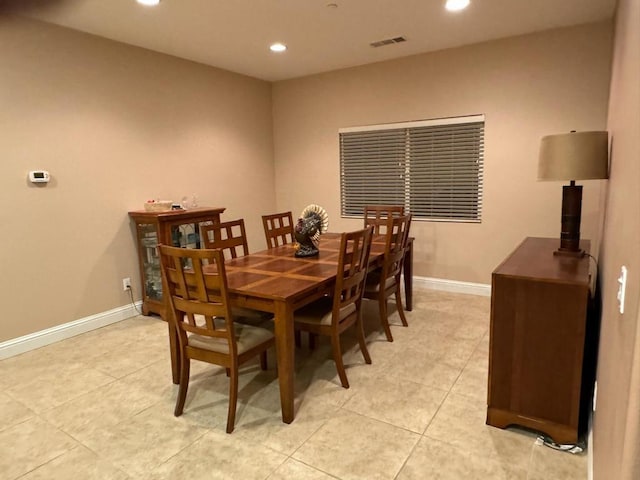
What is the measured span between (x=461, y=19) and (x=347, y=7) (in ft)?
3.47

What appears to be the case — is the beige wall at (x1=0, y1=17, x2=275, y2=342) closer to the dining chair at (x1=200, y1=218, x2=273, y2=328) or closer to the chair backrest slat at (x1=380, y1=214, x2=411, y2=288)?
the dining chair at (x1=200, y1=218, x2=273, y2=328)

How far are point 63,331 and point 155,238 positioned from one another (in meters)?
1.13

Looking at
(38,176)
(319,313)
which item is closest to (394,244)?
(319,313)

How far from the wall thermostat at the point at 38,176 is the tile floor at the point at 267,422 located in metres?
1.42

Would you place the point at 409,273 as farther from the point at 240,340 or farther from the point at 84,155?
the point at 84,155

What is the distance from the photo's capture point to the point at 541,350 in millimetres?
1989

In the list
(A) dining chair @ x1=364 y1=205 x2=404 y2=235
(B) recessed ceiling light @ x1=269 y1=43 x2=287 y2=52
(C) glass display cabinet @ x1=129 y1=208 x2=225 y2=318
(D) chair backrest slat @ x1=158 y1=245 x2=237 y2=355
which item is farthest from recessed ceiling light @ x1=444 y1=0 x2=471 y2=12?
(C) glass display cabinet @ x1=129 y1=208 x2=225 y2=318

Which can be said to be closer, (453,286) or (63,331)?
(63,331)

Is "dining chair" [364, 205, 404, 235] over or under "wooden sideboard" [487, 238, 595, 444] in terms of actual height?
over

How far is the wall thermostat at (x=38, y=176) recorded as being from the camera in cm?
325

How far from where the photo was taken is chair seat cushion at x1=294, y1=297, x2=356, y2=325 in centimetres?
256

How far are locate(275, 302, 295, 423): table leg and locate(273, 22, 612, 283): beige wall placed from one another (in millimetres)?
2929

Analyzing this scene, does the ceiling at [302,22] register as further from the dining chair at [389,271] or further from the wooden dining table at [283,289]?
the wooden dining table at [283,289]

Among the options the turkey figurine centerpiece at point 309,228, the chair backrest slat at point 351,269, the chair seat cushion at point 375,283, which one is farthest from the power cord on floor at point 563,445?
the turkey figurine centerpiece at point 309,228
